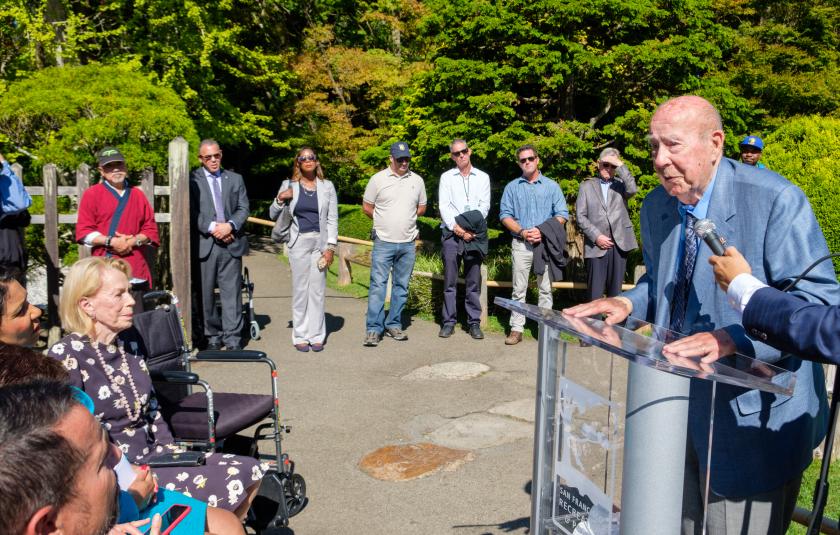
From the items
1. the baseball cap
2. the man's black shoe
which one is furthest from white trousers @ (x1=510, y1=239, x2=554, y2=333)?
the baseball cap

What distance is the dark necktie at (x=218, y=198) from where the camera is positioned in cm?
859

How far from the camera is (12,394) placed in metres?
2.05

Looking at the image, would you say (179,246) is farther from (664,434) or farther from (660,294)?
(664,434)

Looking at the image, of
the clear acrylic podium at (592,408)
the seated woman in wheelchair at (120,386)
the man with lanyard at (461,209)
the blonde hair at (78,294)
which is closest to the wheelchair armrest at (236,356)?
the seated woman in wheelchair at (120,386)

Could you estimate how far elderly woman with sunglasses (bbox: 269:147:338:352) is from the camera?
337 inches

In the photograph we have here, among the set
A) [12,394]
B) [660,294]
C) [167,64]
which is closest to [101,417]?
[12,394]

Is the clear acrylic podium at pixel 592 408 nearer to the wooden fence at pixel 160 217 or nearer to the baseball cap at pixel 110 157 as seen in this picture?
the baseball cap at pixel 110 157

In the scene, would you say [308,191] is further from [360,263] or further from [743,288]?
[743,288]

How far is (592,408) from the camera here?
234 cm

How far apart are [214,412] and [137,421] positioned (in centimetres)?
61

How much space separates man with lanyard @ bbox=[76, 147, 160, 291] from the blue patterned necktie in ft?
18.3

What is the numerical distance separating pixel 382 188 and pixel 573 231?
5339 mm

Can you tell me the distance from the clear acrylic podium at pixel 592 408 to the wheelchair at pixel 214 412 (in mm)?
2137

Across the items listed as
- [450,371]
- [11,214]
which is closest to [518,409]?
[450,371]
